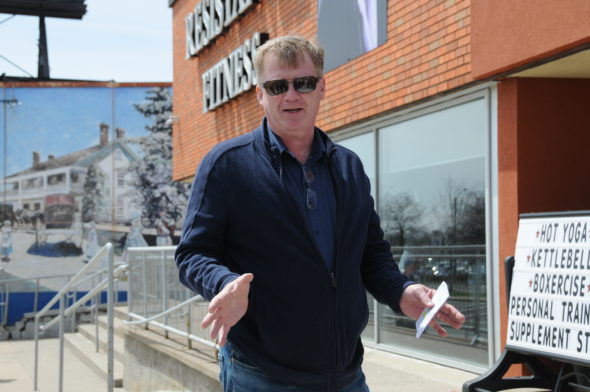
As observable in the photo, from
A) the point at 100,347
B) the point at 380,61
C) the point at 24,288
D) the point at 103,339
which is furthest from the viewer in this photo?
the point at 24,288

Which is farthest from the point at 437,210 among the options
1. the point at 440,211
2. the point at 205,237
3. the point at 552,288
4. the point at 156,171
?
the point at 156,171

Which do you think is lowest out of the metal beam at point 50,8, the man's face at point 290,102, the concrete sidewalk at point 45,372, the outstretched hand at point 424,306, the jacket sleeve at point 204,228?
the concrete sidewalk at point 45,372

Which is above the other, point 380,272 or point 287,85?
point 287,85

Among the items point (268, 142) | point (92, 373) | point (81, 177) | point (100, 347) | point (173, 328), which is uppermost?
point (81, 177)

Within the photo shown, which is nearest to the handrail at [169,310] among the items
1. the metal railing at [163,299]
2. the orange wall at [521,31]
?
the metal railing at [163,299]

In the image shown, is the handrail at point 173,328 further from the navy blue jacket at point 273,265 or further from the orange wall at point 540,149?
the navy blue jacket at point 273,265

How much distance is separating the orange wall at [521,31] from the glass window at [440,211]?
2.30 feet

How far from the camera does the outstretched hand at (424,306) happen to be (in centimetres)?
250

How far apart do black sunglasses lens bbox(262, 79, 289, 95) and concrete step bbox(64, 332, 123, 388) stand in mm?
10052

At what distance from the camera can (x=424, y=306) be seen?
2557 millimetres

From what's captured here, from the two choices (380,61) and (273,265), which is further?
(380,61)

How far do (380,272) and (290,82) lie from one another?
70 cm

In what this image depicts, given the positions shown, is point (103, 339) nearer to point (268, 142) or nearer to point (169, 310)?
point (169, 310)

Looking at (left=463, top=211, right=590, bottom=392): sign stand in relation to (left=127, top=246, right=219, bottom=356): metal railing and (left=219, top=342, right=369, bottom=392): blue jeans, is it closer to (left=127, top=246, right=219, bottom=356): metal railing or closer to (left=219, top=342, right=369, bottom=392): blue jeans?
(left=219, top=342, right=369, bottom=392): blue jeans
